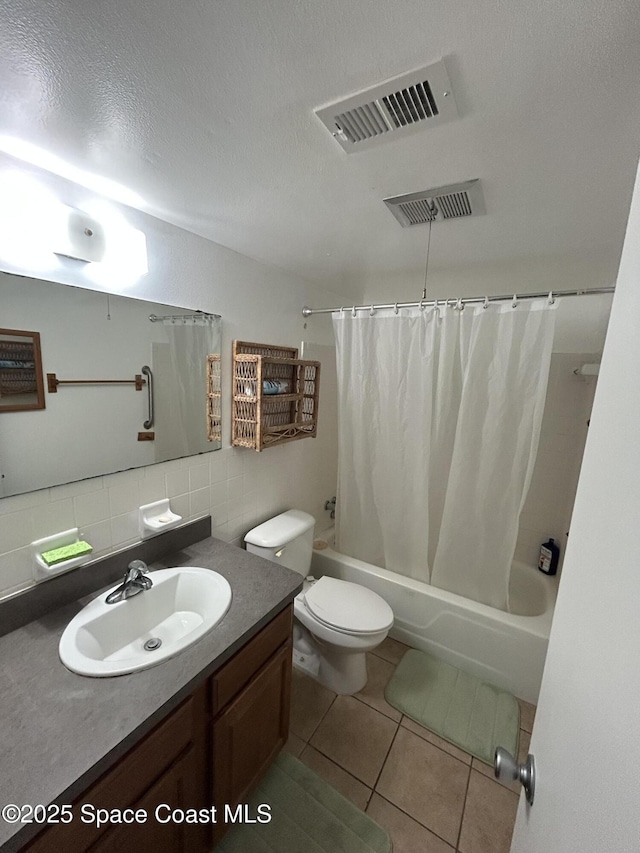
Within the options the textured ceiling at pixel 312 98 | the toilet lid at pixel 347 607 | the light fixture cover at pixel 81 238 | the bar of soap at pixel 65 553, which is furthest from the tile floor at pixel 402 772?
the textured ceiling at pixel 312 98

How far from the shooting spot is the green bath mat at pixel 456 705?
1.44 m

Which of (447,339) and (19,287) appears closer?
(19,287)

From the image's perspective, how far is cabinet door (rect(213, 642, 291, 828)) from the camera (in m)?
0.99

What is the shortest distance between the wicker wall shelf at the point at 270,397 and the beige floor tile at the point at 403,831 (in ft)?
4.65

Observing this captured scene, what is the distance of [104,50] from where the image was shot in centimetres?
62

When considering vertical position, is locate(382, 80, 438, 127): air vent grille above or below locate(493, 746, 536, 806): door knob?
above

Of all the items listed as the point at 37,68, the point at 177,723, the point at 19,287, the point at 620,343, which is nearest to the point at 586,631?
the point at 620,343

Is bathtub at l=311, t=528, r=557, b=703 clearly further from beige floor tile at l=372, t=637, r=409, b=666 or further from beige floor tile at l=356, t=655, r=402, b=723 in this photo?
beige floor tile at l=356, t=655, r=402, b=723

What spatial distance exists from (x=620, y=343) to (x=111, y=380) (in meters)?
1.36

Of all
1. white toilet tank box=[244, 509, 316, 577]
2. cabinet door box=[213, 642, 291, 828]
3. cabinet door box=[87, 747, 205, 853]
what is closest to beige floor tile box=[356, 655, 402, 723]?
cabinet door box=[213, 642, 291, 828]

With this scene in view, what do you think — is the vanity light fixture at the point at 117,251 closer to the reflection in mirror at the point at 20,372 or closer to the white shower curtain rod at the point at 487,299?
the reflection in mirror at the point at 20,372

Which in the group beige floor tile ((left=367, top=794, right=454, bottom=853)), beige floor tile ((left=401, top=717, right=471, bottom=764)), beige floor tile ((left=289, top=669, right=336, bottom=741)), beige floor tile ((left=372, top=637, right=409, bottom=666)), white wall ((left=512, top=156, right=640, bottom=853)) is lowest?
beige floor tile ((left=289, top=669, right=336, bottom=741))

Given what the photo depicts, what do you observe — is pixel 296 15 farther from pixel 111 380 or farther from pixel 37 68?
pixel 111 380

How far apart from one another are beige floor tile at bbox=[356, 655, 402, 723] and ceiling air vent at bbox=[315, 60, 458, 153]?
7.10 feet
